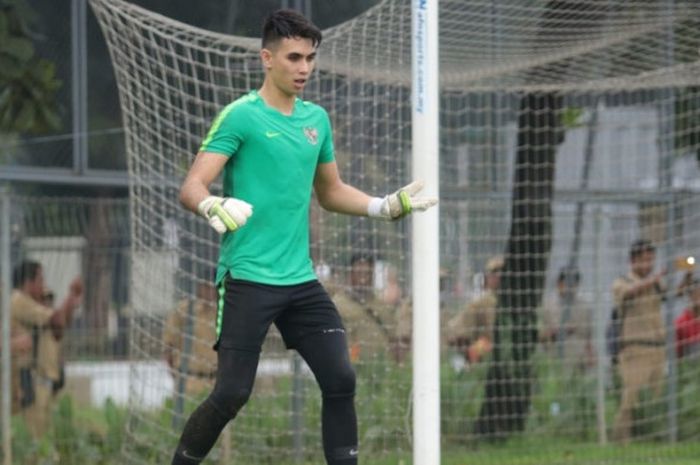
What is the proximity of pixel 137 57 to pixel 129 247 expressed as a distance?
3.01m

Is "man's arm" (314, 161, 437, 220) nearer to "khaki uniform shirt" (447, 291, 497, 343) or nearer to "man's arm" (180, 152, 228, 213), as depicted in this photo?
"man's arm" (180, 152, 228, 213)

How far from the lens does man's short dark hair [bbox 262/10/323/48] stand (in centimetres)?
663

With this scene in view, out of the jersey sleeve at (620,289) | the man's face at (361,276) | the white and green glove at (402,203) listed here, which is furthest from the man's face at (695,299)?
the white and green glove at (402,203)

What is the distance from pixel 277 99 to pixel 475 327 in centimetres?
629

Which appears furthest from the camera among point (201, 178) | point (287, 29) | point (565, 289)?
point (565, 289)

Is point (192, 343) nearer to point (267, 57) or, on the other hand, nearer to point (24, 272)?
point (24, 272)

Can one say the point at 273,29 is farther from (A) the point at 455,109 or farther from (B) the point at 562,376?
(B) the point at 562,376

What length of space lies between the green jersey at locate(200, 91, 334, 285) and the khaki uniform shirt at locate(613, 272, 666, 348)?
23.4 feet

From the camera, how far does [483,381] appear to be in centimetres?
1273

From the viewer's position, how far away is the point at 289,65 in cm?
661

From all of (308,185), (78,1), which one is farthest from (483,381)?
(308,185)

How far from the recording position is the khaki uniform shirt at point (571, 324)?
13.5 meters

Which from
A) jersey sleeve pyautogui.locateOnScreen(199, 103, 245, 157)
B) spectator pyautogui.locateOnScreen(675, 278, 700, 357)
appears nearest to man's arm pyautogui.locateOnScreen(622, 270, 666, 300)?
spectator pyautogui.locateOnScreen(675, 278, 700, 357)

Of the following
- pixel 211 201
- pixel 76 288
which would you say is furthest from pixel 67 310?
pixel 211 201
